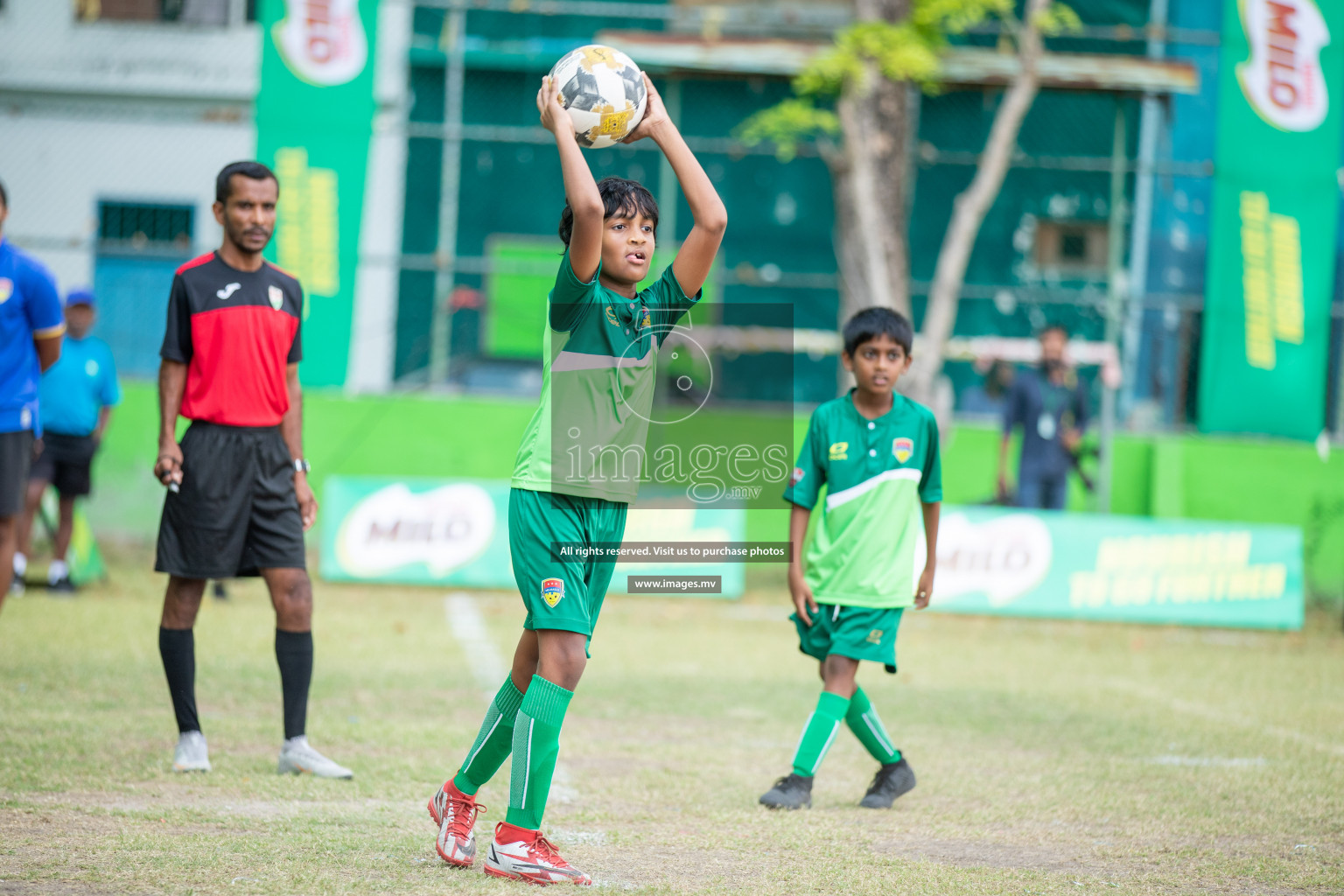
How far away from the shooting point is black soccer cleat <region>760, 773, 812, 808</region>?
495 centimetres

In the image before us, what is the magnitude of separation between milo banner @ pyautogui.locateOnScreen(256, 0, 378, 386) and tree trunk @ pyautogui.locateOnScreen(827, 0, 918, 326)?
4.60 meters

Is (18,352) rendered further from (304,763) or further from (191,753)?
(304,763)

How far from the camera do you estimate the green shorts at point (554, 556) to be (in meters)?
3.84

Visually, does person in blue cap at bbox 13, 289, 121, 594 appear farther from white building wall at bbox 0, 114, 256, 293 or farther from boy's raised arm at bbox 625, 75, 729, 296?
boy's raised arm at bbox 625, 75, 729, 296

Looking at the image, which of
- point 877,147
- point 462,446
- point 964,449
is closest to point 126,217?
point 462,446

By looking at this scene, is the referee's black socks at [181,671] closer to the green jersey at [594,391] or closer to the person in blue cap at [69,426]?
the green jersey at [594,391]

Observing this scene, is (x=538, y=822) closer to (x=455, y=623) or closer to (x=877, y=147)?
(x=455, y=623)

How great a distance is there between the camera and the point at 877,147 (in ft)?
42.1

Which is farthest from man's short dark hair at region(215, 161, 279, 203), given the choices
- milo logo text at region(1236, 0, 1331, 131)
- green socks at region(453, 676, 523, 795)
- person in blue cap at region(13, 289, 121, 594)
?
milo logo text at region(1236, 0, 1331, 131)

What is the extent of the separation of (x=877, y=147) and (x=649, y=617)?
5.30 metres

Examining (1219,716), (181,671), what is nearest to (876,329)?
(181,671)

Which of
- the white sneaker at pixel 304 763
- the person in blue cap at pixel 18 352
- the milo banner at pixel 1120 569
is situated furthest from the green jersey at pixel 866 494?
the milo banner at pixel 1120 569

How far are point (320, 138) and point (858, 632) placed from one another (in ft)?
29.6

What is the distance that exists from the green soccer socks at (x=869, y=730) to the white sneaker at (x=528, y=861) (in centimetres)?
171
